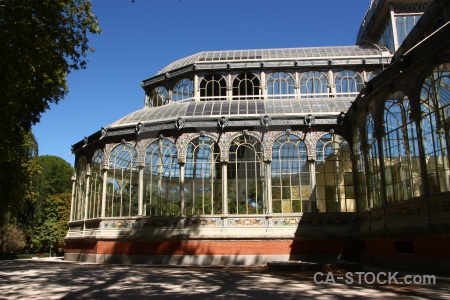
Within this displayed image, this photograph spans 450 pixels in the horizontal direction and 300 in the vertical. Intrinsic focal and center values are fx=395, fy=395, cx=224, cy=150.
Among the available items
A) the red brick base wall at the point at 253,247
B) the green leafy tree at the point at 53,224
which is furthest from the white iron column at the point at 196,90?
the green leafy tree at the point at 53,224

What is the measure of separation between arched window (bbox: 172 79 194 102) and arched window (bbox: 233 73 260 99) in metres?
3.39

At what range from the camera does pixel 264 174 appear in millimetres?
23703

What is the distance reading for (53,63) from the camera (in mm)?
14430

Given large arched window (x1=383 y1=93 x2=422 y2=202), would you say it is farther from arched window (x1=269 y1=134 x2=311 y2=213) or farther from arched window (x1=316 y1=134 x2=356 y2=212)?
arched window (x1=269 y1=134 x2=311 y2=213)

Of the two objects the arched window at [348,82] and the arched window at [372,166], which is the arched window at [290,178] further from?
the arched window at [348,82]

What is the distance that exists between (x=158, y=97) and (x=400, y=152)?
20105 mm

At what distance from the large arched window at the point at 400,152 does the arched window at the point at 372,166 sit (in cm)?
109

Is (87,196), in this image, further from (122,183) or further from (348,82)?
(348,82)

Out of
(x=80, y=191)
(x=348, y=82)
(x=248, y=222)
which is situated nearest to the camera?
(x=248, y=222)

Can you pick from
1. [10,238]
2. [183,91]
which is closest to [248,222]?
[183,91]

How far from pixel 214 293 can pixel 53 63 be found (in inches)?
390

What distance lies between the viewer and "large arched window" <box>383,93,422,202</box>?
1666cm

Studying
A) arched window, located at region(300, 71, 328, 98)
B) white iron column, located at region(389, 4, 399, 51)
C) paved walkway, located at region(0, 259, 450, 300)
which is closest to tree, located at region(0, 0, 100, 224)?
paved walkway, located at region(0, 259, 450, 300)

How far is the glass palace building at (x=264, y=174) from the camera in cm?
1898
